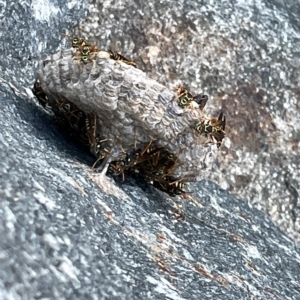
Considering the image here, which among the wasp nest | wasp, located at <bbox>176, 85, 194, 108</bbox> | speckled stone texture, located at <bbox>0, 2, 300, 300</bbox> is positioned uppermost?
wasp, located at <bbox>176, 85, 194, 108</bbox>

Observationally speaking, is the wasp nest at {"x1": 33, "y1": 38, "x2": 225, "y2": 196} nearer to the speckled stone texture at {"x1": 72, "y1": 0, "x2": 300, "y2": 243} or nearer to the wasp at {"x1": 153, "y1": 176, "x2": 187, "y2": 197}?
the wasp at {"x1": 153, "y1": 176, "x2": 187, "y2": 197}

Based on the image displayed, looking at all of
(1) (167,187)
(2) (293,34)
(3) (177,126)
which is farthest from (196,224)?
(2) (293,34)

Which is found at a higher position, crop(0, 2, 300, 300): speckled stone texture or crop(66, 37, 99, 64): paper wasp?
crop(66, 37, 99, 64): paper wasp

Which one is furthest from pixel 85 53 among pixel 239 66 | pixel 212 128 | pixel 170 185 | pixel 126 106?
pixel 239 66

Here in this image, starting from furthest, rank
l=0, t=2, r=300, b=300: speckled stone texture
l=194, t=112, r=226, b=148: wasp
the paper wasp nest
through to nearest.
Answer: l=194, t=112, r=226, b=148: wasp → the paper wasp nest → l=0, t=2, r=300, b=300: speckled stone texture

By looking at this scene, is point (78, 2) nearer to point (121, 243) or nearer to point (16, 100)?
point (16, 100)

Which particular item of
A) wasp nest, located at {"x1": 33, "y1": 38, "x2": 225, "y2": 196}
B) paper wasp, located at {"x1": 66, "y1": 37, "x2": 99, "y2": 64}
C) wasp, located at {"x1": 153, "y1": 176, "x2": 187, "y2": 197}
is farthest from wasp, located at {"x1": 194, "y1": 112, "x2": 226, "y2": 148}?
paper wasp, located at {"x1": 66, "y1": 37, "x2": 99, "y2": 64}
